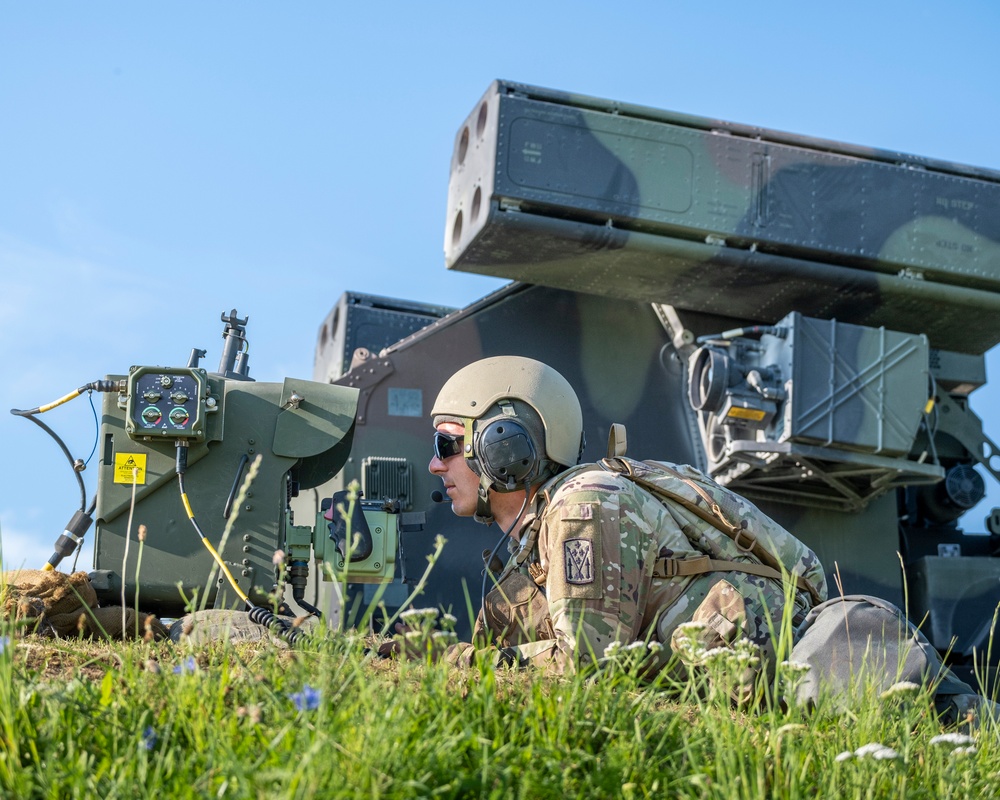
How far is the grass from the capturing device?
6.80 ft

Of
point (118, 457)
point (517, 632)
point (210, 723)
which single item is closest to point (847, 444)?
point (517, 632)

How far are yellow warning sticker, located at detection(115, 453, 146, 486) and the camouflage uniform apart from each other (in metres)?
1.51

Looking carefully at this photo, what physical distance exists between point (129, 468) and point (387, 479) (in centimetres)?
298

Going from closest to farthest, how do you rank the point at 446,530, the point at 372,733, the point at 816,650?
1. the point at 372,733
2. the point at 816,650
3. the point at 446,530

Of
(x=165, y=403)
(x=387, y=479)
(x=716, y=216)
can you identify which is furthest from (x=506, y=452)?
(x=716, y=216)

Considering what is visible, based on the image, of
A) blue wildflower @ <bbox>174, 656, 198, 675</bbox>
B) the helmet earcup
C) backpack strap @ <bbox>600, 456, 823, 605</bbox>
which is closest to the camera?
blue wildflower @ <bbox>174, 656, 198, 675</bbox>

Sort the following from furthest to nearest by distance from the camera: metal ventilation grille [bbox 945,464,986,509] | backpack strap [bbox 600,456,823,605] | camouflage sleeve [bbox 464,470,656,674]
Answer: metal ventilation grille [bbox 945,464,986,509] → backpack strap [bbox 600,456,823,605] → camouflage sleeve [bbox 464,470,656,674]

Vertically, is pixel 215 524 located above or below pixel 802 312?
below

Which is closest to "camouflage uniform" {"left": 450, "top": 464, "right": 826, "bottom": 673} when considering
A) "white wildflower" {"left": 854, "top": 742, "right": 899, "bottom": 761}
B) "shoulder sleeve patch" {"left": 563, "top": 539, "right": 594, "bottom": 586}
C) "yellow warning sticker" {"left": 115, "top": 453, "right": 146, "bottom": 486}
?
"shoulder sleeve patch" {"left": 563, "top": 539, "right": 594, "bottom": 586}

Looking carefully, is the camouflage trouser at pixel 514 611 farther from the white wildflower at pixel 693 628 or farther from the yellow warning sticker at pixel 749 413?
the yellow warning sticker at pixel 749 413

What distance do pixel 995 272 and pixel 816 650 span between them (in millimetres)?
5736

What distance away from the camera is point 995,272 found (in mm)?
8289

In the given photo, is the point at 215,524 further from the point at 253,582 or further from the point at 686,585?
the point at 686,585

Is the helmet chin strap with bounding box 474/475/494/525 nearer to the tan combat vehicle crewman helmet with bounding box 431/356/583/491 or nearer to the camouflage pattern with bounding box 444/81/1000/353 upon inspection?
the tan combat vehicle crewman helmet with bounding box 431/356/583/491
